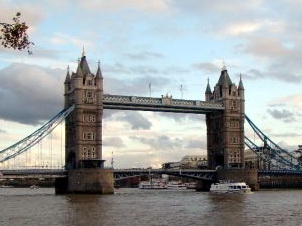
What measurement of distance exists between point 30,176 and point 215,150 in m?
43.0

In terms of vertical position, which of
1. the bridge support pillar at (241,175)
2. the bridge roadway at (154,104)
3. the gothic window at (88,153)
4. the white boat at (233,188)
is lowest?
the white boat at (233,188)

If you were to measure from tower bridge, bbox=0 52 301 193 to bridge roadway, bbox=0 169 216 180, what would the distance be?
0.46m

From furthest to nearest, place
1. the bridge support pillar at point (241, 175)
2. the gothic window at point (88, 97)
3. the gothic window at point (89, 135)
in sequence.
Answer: the bridge support pillar at point (241, 175) → the gothic window at point (88, 97) → the gothic window at point (89, 135)

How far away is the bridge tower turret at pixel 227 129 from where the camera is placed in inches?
4493

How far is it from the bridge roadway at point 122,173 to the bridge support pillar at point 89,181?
2.47m

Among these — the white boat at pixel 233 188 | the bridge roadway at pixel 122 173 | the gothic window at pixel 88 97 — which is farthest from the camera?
the gothic window at pixel 88 97

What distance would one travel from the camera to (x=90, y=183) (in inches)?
3679

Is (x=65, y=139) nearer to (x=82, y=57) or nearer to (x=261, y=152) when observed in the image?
(x=82, y=57)

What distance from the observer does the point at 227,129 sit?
373ft

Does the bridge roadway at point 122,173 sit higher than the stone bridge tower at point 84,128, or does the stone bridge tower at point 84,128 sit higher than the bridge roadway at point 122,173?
the stone bridge tower at point 84,128

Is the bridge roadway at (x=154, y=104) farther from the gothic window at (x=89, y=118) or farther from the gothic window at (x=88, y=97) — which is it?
the gothic window at (x=89, y=118)

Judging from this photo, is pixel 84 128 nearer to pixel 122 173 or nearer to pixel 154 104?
pixel 122 173

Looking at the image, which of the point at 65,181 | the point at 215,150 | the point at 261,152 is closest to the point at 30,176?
the point at 65,181

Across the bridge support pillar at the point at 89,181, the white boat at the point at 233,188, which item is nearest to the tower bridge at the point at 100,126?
the bridge support pillar at the point at 89,181
